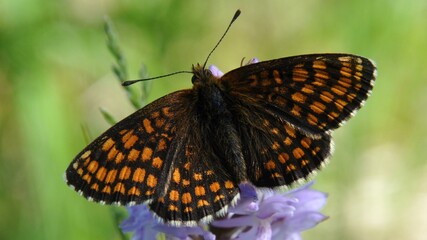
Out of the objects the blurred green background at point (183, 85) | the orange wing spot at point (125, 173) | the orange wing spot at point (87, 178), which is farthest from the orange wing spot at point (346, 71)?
the blurred green background at point (183, 85)

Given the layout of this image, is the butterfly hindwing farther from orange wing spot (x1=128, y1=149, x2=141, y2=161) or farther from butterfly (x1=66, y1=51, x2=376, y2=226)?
orange wing spot (x1=128, y1=149, x2=141, y2=161)

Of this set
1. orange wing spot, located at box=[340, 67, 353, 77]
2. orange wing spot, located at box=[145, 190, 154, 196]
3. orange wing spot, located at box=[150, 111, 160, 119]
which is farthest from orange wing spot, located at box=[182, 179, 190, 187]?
orange wing spot, located at box=[340, 67, 353, 77]

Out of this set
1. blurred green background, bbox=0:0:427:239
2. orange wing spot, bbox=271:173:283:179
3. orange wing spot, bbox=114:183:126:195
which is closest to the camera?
orange wing spot, bbox=114:183:126:195

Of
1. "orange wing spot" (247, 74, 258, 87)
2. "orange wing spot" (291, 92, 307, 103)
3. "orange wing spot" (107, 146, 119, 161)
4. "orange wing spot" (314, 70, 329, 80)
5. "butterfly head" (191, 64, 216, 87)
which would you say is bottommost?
"orange wing spot" (107, 146, 119, 161)

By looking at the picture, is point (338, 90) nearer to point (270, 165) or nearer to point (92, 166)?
point (270, 165)

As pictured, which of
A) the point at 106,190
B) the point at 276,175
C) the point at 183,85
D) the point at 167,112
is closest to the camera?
the point at 106,190

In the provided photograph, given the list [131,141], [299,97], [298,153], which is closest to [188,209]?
[131,141]

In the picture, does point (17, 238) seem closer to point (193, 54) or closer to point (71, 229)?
point (71, 229)
